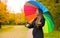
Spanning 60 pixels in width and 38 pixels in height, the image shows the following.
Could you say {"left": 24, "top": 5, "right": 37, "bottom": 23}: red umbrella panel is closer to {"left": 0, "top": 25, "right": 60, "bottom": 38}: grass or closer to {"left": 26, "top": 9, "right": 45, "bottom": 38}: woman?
{"left": 26, "top": 9, "right": 45, "bottom": 38}: woman

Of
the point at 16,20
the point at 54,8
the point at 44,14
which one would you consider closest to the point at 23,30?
the point at 16,20

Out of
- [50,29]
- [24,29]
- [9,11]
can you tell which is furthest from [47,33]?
[9,11]

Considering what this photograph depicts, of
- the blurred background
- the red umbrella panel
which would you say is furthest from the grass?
the red umbrella panel

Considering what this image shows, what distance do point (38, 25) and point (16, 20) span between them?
0.76 ft

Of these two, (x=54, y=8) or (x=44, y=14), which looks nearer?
(x=44, y=14)

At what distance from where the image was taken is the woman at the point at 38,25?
100 inches

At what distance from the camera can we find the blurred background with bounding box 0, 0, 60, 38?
2.63 metres

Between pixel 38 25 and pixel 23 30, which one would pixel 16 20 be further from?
pixel 38 25

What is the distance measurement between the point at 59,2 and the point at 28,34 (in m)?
0.44

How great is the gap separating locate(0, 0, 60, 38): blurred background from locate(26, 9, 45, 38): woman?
79mm

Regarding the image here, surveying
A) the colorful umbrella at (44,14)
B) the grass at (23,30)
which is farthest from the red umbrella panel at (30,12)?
the grass at (23,30)

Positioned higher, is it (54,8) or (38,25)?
(54,8)

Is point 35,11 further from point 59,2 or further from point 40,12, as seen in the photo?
point 59,2

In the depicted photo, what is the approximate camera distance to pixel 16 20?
265 centimetres
